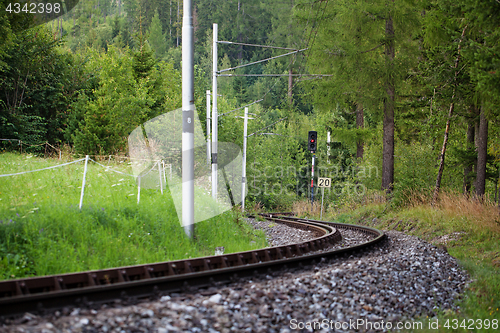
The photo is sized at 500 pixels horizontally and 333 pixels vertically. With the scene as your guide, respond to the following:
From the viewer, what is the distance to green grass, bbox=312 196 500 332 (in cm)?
668

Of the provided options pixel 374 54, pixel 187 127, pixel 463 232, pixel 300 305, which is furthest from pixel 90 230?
pixel 374 54

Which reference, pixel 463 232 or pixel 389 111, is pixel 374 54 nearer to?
pixel 389 111

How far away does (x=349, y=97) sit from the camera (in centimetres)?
2147

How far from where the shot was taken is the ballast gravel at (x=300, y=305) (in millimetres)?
4435

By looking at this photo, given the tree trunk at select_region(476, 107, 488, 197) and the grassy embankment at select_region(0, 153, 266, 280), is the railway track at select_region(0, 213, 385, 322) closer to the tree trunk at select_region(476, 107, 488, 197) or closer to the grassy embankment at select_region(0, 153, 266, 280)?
the grassy embankment at select_region(0, 153, 266, 280)

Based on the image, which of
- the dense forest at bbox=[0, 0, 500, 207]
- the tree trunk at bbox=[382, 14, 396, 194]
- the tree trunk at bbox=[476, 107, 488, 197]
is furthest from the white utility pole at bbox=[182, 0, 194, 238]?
the tree trunk at bbox=[382, 14, 396, 194]

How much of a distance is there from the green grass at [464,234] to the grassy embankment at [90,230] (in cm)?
492

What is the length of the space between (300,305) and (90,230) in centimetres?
486

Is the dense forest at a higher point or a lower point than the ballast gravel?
higher

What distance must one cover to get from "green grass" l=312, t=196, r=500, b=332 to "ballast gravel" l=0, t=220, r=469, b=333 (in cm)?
34

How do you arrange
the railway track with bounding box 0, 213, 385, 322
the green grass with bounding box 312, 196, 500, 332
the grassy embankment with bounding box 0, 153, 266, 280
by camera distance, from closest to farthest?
1. the railway track with bounding box 0, 213, 385, 322
2. the green grass with bounding box 312, 196, 500, 332
3. the grassy embankment with bounding box 0, 153, 266, 280

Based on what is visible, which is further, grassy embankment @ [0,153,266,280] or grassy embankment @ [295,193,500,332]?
grassy embankment @ [0,153,266,280]

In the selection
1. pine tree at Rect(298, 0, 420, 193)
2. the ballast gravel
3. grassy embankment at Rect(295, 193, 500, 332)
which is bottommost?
grassy embankment at Rect(295, 193, 500, 332)

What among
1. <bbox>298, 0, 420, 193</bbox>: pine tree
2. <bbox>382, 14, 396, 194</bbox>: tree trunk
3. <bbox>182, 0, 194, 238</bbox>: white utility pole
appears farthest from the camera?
<bbox>382, 14, 396, 194</bbox>: tree trunk
